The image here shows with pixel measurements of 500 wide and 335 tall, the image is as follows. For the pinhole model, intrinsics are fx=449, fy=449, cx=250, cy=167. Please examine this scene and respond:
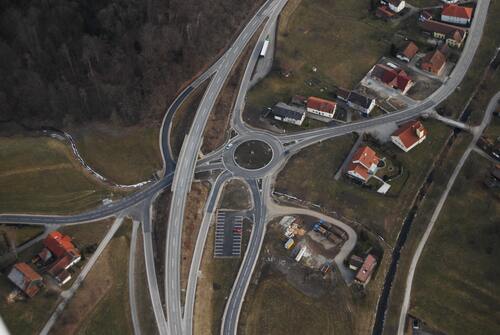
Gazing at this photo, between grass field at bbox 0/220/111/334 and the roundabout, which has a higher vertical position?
the roundabout

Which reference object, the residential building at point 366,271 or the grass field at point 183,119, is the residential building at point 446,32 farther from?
the residential building at point 366,271

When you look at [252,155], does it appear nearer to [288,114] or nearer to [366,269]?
[288,114]

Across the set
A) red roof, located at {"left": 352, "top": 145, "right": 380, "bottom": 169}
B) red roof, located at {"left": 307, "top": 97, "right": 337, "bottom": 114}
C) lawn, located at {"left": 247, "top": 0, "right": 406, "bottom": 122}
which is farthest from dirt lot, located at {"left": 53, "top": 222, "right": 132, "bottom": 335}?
red roof, located at {"left": 307, "top": 97, "right": 337, "bottom": 114}

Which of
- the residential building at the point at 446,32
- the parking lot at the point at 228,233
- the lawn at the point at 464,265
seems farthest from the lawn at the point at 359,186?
the residential building at the point at 446,32

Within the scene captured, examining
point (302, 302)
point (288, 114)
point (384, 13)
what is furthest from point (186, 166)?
point (384, 13)

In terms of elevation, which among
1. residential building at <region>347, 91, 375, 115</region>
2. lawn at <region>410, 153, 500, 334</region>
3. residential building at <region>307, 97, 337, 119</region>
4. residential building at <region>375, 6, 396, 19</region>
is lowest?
lawn at <region>410, 153, 500, 334</region>

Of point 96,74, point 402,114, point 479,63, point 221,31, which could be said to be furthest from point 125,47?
point 479,63

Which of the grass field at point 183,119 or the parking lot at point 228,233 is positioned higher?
the grass field at point 183,119

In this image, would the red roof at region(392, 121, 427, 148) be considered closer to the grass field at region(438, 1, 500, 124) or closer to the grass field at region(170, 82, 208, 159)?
the grass field at region(438, 1, 500, 124)

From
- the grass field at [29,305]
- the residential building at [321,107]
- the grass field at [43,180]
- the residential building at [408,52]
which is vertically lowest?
the grass field at [29,305]
